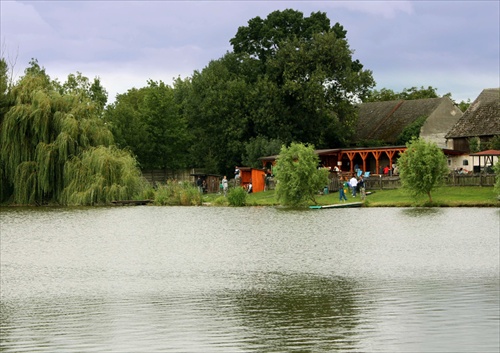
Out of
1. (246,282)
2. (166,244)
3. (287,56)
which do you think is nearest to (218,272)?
(246,282)

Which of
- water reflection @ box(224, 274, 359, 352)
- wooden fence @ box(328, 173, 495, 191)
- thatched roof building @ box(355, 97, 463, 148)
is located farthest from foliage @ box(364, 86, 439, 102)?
water reflection @ box(224, 274, 359, 352)

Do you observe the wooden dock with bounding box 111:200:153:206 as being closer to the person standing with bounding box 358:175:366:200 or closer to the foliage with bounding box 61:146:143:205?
the foliage with bounding box 61:146:143:205

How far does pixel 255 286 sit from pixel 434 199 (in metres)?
32.0

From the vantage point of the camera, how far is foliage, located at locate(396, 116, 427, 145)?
259ft

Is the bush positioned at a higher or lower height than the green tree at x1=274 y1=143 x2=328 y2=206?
lower

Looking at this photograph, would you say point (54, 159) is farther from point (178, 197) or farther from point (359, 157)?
point (359, 157)

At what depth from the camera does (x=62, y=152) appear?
2218 inches

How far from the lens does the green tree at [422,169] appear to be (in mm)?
50812

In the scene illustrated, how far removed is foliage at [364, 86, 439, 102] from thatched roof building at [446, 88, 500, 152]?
3568 cm

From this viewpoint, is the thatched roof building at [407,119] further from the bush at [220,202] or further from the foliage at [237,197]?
the foliage at [237,197]

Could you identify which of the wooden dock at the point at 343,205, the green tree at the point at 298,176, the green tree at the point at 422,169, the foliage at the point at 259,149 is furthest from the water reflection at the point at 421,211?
the foliage at the point at 259,149

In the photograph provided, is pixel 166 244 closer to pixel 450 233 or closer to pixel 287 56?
pixel 450 233

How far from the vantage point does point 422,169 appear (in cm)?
5069

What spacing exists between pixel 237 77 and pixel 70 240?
42.3m
